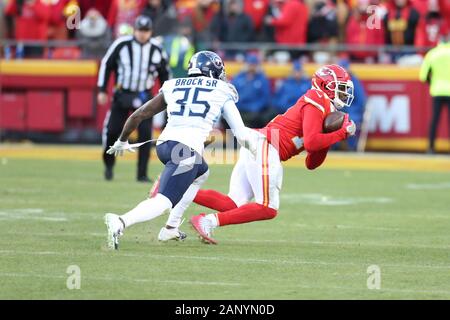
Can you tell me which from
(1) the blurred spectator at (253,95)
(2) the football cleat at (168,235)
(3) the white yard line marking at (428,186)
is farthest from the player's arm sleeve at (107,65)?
(1) the blurred spectator at (253,95)

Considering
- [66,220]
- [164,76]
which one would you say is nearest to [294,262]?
[66,220]

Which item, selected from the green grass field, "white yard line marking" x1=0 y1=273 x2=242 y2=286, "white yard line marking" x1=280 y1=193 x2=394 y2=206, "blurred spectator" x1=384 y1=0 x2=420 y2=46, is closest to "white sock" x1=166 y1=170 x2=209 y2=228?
the green grass field

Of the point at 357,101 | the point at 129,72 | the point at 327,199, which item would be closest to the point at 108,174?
the point at 129,72

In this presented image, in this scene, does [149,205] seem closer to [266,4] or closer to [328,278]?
[328,278]

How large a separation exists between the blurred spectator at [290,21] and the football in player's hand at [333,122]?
9.98 m

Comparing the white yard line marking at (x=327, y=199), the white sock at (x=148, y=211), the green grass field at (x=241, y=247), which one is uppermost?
the white sock at (x=148, y=211)

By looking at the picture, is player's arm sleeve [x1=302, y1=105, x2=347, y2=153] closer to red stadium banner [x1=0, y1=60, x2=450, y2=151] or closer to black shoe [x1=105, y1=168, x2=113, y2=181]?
black shoe [x1=105, y1=168, x2=113, y2=181]

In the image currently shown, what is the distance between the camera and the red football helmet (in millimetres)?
8766

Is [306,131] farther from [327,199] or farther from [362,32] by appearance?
[362,32]

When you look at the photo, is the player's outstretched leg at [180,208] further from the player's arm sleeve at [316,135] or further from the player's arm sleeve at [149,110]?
the player's arm sleeve at [316,135]

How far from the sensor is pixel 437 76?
17.3m

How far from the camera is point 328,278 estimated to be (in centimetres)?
727

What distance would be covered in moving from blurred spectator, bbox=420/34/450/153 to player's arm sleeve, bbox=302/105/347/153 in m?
8.78

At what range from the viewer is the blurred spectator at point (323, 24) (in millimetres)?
18562
